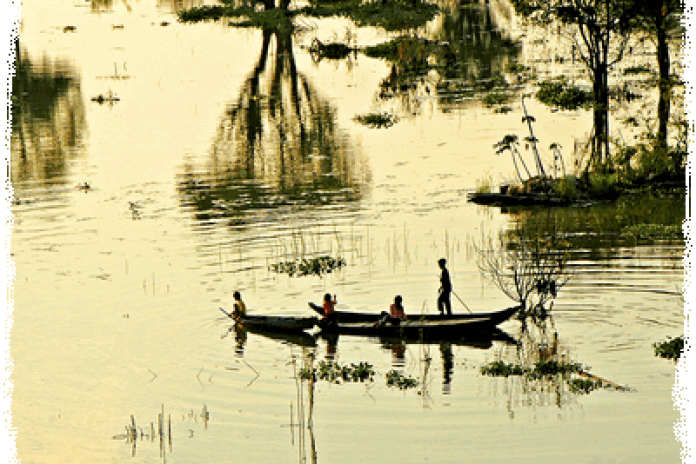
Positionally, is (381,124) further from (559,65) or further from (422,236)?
(422,236)

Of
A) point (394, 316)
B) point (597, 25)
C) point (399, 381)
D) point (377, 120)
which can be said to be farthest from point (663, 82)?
point (377, 120)

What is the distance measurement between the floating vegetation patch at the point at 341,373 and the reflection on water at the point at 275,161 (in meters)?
14.1

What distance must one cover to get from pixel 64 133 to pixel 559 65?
27799mm

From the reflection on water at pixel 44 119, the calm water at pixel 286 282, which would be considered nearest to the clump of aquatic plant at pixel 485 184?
the calm water at pixel 286 282

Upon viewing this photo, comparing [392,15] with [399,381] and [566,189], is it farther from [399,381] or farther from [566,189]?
[399,381]

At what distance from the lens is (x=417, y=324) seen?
2491 cm

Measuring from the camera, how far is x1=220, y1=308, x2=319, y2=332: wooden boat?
25656 millimetres

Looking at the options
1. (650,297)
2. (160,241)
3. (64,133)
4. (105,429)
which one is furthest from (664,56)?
(64,133)

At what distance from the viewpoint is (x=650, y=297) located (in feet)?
86.6

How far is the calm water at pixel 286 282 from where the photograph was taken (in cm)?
1991

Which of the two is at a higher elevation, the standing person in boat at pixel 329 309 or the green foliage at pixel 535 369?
the standing person in boat at pixel 329 309

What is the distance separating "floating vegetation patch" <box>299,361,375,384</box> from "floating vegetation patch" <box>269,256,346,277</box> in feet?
24.1

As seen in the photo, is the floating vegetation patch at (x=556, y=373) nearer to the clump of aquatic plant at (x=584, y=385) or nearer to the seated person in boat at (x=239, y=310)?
the clump of aquatic plant at (x=584, y=385)

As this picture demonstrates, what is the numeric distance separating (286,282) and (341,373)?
24.5 ft
